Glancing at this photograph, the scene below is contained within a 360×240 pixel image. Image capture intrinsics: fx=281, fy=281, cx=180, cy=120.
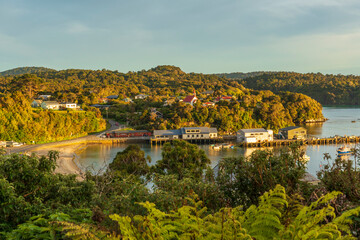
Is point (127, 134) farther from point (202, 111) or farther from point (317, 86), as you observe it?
point (317, 86)

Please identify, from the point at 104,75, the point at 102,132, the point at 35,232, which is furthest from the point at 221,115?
the point at 104,75

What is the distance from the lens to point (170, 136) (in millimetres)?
43656

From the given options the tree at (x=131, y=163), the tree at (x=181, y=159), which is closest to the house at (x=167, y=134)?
the tree at (x=131, y=163)

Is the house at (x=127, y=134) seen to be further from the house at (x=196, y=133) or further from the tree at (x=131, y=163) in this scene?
the tree at (x=131, y=163)

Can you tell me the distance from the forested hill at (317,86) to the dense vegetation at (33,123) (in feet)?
322

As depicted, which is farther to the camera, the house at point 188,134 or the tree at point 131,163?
the house at point 188,134

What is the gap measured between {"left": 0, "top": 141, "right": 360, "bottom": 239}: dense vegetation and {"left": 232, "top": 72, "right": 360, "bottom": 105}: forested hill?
117 meters

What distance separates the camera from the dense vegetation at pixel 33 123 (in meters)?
38.5

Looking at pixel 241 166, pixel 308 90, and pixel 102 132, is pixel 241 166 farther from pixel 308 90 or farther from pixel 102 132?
pixel 308 90

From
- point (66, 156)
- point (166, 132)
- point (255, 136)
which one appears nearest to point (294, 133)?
point (255, 136)

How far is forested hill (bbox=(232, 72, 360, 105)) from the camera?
4237 inches

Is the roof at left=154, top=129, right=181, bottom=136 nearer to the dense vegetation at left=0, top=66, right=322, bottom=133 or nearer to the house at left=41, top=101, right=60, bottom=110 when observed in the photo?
the dense vegetation at left=0, top=66, right=322, bottom=133

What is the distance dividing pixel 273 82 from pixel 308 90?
18.5 m

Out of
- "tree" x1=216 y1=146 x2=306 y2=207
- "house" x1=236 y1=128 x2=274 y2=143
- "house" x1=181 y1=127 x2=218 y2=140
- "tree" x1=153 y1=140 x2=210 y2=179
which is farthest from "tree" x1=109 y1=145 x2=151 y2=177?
"house" x1=236 y1=128 x2=274 y2=143
